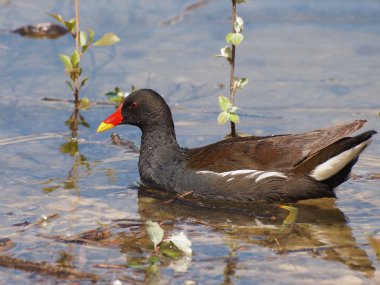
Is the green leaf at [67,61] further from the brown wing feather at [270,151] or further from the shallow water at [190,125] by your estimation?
the brown wing feather at [270,151]

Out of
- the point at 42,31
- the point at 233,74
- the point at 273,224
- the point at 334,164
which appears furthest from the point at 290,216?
the point at 42,31

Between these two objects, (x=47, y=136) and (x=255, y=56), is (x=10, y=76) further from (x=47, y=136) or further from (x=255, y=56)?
(x=255, y=56)

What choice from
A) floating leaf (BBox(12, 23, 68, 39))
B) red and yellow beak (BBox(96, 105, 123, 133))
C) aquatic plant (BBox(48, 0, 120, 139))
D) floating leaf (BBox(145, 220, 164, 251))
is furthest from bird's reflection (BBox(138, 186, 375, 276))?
floating leaf (BBox(12, 23, 68, 39))

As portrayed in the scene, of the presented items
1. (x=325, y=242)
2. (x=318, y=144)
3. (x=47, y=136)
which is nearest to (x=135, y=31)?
(x=47, y=136)

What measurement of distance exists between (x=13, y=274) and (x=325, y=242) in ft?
5.61

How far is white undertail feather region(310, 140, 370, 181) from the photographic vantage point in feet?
18.0

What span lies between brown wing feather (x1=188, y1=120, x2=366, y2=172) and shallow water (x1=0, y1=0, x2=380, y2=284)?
0.30 m

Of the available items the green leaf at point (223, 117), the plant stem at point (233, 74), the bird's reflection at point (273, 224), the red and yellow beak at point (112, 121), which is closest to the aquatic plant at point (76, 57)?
the red and yellow beak at point (112, 121)

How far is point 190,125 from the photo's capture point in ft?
23.2

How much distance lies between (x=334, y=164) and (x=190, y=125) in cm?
180

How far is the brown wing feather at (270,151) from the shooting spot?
217 inches

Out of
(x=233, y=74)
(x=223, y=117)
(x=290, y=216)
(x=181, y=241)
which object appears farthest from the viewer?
(x=233, y=74)

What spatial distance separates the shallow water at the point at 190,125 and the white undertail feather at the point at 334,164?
21 cm

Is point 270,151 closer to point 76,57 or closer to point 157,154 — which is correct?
point 157,154
